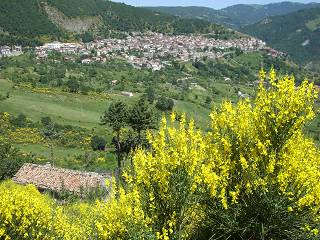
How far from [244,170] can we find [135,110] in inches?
1341

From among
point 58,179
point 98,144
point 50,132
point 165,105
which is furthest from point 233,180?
→ point 165,105

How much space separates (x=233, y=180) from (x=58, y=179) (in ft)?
104

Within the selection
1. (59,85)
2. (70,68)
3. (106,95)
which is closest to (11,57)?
(70,68)

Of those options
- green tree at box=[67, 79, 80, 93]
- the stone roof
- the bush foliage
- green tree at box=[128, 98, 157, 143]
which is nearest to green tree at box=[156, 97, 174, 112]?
green tree at box=[67, 79, 80, 93]

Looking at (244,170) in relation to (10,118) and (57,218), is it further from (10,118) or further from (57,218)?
(10,118)

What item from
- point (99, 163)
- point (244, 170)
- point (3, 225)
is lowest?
point (99, 163)

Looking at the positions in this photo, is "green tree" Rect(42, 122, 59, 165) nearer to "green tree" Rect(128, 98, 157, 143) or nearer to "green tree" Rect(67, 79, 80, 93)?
"green tree" Rect(67, 79, 80, 93)

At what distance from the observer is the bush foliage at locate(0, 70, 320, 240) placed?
37.2 feet

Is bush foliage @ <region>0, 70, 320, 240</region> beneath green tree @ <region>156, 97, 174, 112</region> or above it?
above

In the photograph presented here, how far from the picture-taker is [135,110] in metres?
45.5

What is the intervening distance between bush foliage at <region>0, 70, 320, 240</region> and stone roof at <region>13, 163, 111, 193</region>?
89.5 ft

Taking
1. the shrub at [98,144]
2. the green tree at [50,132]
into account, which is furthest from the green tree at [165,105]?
the shrub at [98,144]

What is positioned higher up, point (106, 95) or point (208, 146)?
point (208, 146)

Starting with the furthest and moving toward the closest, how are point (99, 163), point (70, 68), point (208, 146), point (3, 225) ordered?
point (70, 68) < point (99, 163) < point (3, 225) < point (208, 146)
